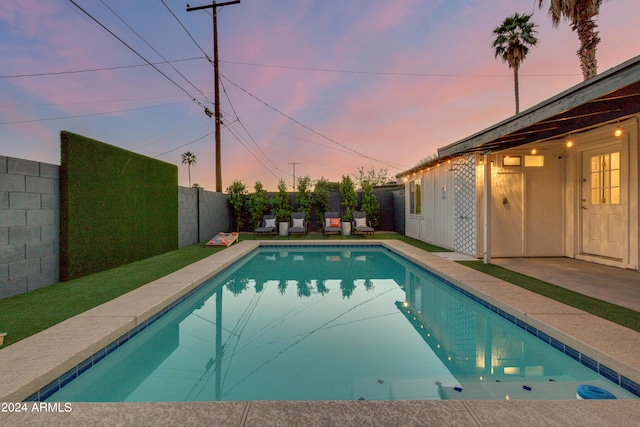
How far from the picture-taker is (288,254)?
8.89 metres

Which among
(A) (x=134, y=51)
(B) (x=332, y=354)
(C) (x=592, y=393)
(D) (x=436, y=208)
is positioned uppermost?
(A) (x=134, y=51)

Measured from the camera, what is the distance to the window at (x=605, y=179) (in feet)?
18.1

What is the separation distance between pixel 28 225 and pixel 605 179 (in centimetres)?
949

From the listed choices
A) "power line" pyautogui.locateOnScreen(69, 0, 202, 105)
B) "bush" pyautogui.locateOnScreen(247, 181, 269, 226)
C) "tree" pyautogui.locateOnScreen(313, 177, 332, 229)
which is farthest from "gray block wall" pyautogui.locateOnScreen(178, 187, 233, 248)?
"power line" pyautogui.locateOnScreen(69, 0, 202, 105)

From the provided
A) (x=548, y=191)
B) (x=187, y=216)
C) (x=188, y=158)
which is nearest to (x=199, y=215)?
(x=187, y=216)

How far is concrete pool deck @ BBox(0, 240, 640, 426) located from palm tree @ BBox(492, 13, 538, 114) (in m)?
16.6

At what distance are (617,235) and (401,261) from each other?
12.9 feet

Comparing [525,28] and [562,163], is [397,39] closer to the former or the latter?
[562,163]

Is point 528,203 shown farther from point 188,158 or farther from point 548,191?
point 188,158

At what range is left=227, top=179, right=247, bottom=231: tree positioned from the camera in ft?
42.9

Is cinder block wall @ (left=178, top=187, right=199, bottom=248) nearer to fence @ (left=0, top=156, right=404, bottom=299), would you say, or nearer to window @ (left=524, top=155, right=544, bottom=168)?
fence @ (left=0, top=156, right=404, bottom=299)

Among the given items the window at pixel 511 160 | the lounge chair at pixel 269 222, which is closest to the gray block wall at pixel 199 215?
the lounge chair at pixel 269 222

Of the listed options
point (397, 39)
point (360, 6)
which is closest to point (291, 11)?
point (360, 6)

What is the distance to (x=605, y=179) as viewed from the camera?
5746 millimetres
